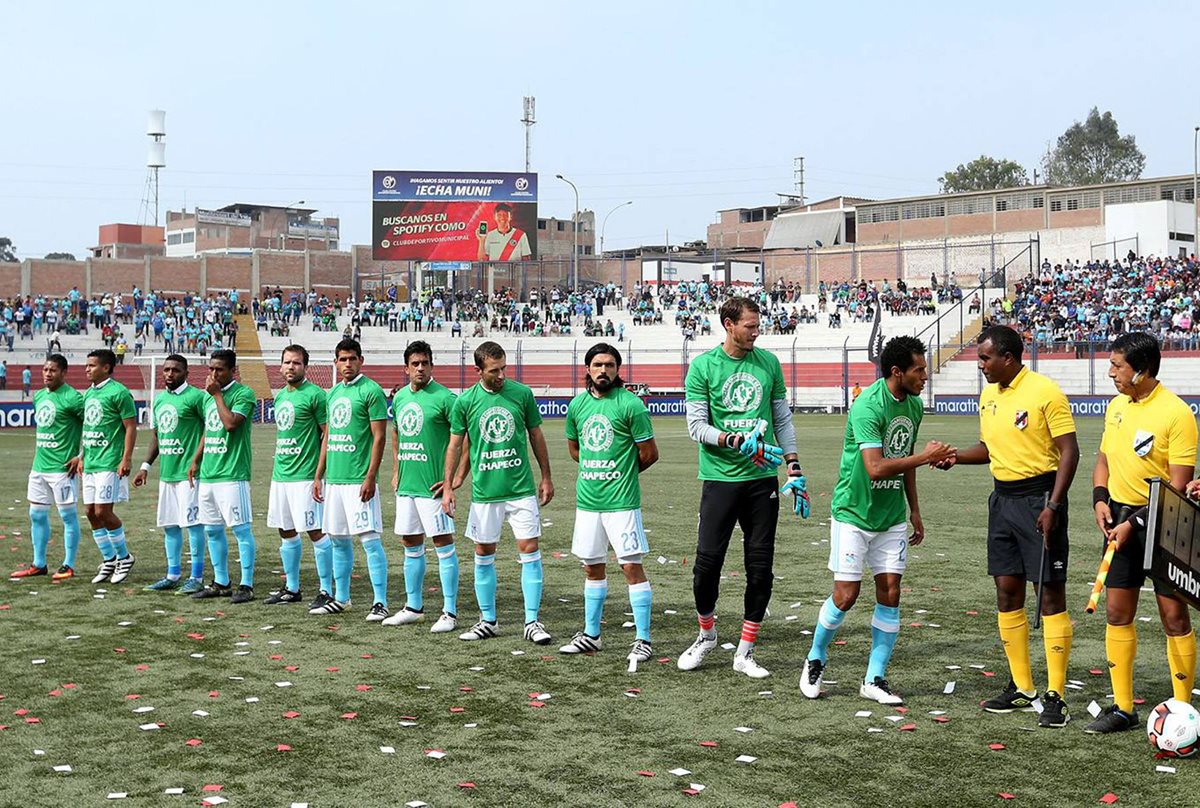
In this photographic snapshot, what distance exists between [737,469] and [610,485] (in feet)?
3.38

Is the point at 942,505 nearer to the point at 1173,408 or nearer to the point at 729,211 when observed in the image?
the point at 1173,408

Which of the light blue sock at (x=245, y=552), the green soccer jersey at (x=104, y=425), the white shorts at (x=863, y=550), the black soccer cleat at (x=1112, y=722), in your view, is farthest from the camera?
the green soccer jersey at (x=104, y=425)

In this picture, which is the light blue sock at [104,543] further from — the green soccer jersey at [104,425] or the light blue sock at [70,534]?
the green soccer jersey at [104,425]

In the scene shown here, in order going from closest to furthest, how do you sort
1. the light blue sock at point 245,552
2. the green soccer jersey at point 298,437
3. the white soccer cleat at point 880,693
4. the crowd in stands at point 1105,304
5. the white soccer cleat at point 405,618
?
1. the white soccer cleat at point 880,693
2. the white soccer cleat at point 405,618
3. the green soccer jersey at point 298,437
4. the light blue sock at point 245,552
5. the crowd in stands at point 1105,304

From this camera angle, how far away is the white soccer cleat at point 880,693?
723 centimetres

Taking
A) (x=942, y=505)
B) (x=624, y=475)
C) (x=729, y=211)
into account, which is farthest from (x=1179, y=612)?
(x=729, y=211)

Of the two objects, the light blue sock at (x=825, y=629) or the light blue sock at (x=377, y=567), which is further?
the light blue sock at (x=377, y=567)

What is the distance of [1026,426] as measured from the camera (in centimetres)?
691

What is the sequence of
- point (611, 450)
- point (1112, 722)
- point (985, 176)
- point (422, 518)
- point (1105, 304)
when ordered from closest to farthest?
point (1112, 722) → point (611, 450) → point (422, 518) → point (1105, 304) → point (985, 176)

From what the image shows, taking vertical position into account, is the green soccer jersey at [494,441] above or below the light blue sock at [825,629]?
above

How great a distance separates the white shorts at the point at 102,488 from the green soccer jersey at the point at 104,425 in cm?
6

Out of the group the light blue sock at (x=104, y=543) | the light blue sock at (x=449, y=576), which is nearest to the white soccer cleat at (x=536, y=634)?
the light blue sock at (x=449, y=576)

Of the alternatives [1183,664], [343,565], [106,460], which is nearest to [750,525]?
[1183,664]

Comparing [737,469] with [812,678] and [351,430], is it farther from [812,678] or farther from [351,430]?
[351,430]
